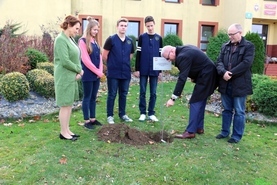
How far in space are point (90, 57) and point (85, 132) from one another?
4.35 feet

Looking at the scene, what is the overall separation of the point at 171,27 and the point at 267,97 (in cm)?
1324

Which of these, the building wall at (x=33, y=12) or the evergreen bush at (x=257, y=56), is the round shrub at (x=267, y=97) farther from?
the building wall at (x=33, y=12)

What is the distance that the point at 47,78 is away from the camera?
7.78 meters

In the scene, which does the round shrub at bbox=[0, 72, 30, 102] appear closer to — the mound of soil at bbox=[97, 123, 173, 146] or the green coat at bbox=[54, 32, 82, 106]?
the mound of soil at bbox=[97, 123, 173, 146]

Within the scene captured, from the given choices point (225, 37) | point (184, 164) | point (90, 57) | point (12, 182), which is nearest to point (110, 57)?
point (90, 57)

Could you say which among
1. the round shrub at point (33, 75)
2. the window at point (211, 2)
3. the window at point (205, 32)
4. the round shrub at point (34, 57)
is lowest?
the round shrub at point (33, 75)

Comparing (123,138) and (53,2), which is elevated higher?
(53,2)

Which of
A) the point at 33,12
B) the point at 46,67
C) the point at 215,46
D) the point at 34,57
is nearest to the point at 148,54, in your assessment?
the point at 46,67

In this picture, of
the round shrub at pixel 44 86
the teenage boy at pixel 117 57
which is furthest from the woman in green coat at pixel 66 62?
the round shrub at pixel 44 86

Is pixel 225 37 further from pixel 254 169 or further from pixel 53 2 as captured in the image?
pixel 254 169

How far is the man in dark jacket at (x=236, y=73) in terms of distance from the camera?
501 centimetres

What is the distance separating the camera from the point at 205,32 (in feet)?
67.4

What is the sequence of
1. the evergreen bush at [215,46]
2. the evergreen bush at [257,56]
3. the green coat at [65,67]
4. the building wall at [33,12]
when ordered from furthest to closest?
the evergreen bush at [215,46]
the building wall at [33,12]
the evergreen bush at [257,56]
the green coat at [65,67]

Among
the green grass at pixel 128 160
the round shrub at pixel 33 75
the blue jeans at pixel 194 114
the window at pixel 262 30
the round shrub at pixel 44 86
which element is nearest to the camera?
the green grass at pixel 128 160
